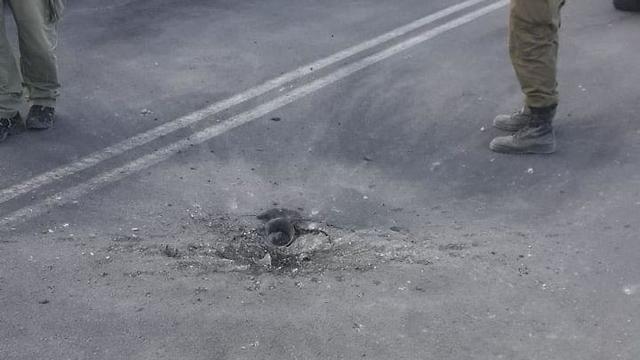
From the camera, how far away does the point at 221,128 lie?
6074 millimetres

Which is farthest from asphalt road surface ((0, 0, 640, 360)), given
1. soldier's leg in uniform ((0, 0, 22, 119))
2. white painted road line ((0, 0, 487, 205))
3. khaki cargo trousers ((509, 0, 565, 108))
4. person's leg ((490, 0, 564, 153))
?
khaki cargo trousers ((509, 0, 565, 108))

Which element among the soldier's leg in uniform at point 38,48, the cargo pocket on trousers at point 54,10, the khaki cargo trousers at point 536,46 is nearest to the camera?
the khaki cargo trousers at point 536,46

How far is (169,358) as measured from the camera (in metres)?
3.83

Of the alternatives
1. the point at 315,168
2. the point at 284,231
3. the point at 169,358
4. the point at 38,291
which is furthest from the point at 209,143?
the point at 169,358

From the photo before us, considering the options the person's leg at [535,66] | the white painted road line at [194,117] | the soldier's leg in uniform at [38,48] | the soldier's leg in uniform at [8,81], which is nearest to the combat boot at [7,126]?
the soldier's leg in uniform at [8,81]

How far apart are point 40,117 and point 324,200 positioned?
216 cm

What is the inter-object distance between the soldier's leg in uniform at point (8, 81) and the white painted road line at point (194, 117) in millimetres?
731

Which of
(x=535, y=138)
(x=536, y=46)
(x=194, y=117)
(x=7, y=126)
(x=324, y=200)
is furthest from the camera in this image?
(x=194, y=117)

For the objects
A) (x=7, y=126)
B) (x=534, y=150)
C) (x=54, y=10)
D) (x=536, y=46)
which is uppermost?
(x=54, y=10)

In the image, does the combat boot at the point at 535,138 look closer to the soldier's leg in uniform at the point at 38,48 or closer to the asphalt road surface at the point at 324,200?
the asphalt road surface at the point at 324,200

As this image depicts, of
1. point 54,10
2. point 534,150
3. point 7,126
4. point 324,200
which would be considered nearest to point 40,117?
point 7,126

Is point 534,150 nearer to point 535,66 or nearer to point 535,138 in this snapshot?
point 535,138

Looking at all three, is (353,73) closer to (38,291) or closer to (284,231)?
(284,231)

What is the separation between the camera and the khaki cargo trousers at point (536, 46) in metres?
5.35
